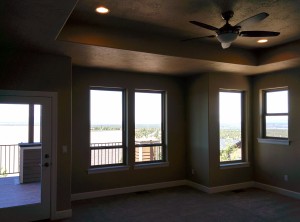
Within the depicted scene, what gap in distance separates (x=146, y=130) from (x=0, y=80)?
10.5 ft

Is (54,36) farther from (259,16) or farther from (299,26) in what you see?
(299,26)

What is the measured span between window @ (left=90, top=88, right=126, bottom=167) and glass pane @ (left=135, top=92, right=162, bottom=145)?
1.14ft

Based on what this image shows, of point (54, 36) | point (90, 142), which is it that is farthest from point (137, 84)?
point (54, 36)

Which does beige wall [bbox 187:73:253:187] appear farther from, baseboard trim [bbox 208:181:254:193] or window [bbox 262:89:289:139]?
window [bbox 262:89:289:139]

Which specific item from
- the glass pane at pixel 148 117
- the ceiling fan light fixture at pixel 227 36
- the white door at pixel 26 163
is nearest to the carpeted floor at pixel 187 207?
the white door at pixel 26 163

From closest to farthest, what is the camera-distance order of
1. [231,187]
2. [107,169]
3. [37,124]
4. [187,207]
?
[37,124] → [187,207] → [107,169] → [231,187]

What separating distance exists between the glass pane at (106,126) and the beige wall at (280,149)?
10.5ft

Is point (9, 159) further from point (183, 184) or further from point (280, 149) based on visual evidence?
point (280, 149)

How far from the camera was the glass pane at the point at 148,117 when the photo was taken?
234 inches

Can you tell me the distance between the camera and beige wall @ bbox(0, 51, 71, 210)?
3.91 meters

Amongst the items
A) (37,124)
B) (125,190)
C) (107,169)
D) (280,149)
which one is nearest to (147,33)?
(37,124)

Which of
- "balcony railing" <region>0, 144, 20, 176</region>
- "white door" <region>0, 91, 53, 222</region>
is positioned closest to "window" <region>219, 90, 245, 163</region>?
"white door" <region>0, 91, 53, 222</region>

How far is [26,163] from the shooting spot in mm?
4027

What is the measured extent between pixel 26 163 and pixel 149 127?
9.34 feet
